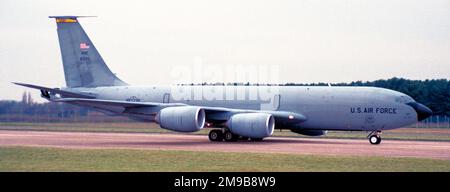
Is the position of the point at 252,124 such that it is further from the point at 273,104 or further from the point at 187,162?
A: the point at 187,162

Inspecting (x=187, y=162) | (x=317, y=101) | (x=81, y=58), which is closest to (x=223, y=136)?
(x=317, y=101)

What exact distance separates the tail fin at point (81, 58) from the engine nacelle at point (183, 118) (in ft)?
26.8

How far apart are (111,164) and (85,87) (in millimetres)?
21220

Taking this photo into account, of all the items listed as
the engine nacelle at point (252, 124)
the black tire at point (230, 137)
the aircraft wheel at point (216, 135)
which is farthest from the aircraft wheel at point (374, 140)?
the aircraft wheel at point (216, 135)

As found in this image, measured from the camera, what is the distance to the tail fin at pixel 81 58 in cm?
4262

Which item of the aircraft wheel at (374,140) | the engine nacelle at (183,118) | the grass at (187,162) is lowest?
the aircraft wheel at (374,140)

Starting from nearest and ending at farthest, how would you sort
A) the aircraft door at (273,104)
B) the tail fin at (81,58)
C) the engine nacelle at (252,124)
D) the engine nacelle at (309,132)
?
the engine nacelle at (252,124)
the aircraft door at (273,104)
the engine nacelle at (309,132)
the tail fin at (81,58)

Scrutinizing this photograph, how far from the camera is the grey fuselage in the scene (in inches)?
1404

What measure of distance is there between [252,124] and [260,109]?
3997mm

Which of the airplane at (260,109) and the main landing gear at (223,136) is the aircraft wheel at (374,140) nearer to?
the airplane at (260,109)
